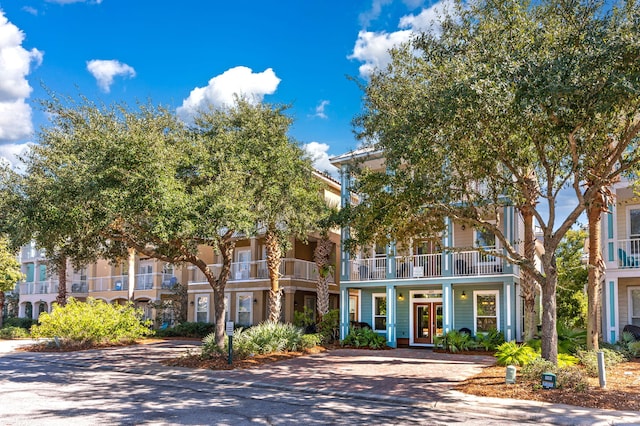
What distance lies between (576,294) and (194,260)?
22403 millimetres

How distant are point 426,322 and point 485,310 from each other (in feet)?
8.92

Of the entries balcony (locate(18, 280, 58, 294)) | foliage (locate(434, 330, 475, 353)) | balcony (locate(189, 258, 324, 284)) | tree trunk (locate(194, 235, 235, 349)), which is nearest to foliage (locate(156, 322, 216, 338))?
balcony (locate(189, 258, 324, 284))

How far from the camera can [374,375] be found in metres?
15.1

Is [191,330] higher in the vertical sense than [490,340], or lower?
lower

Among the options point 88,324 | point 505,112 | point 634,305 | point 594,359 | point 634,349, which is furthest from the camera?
point 88,324

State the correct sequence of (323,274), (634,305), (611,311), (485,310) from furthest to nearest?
(323,274)
(485,310)
(634,305)
(611,311)

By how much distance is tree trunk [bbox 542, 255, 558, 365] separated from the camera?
12984 mm

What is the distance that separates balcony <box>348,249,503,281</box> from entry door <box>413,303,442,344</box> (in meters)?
1.94

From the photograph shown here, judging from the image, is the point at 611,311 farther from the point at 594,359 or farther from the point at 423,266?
the point at 423,266

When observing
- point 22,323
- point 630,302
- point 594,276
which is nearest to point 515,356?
point 594,276

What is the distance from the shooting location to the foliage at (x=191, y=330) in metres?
29.3

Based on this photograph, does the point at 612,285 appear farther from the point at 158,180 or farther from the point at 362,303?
the point at 158,180

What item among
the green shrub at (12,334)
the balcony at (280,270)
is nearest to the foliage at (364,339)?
the balcony at (280,270)

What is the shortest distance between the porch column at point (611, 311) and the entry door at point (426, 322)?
21.7 feet
